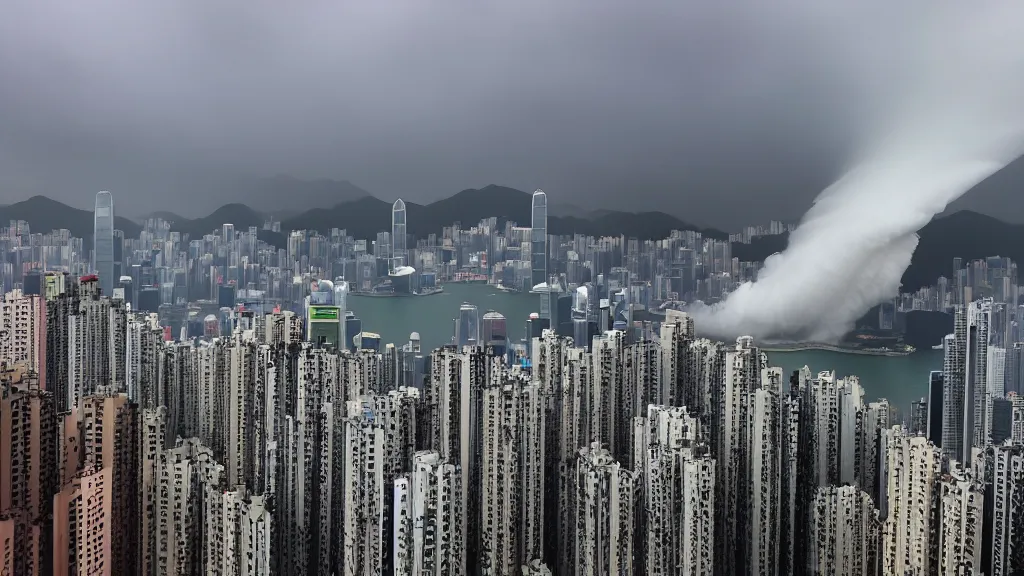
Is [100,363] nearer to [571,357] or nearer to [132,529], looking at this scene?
[132,529]

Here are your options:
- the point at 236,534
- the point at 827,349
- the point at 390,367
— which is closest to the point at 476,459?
the point at 390,367

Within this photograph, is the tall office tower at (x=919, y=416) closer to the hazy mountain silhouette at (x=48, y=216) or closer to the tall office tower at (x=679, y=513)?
the tall office tower at (x=679, y=513)

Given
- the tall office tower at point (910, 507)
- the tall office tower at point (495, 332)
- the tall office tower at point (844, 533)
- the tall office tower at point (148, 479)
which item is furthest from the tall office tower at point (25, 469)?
the tall office tower at point (910, 507)

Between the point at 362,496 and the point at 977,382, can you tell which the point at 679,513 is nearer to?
the point at 362,496

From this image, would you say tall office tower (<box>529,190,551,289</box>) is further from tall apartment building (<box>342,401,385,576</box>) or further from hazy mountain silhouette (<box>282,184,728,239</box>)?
tall apartment building (<box>342,401,385,576</box>)

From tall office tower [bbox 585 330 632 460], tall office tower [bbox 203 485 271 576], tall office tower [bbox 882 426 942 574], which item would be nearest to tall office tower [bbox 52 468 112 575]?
tall office tower [bbox 203 485 271 576]
